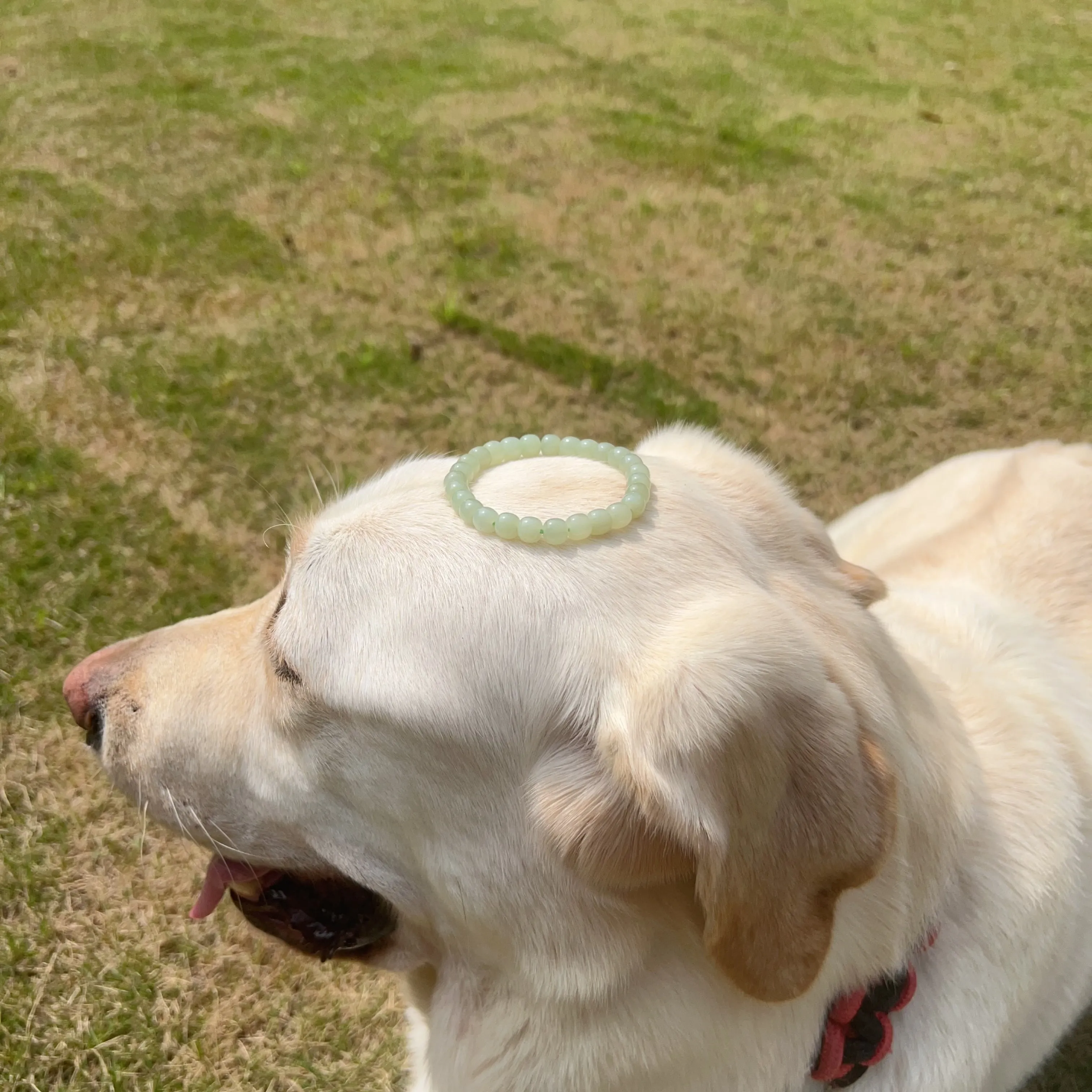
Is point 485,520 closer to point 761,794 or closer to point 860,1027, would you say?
point 761,794

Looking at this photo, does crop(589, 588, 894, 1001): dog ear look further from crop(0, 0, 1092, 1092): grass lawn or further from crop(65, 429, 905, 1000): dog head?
crop(0, 0, 1092, 1092): grass lawn

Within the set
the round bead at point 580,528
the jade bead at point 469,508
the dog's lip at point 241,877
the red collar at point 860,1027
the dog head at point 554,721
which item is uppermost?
the round bead at point 580,528

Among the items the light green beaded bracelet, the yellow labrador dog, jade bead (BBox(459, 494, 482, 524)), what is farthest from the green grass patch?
jade bead (BBox(459, 494, 482, 524))

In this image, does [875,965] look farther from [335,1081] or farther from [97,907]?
[97,907]

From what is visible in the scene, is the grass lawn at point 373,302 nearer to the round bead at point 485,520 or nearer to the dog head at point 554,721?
the dog head at point 554,721

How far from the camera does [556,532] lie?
1481 millimetres

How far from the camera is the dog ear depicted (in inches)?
51.5

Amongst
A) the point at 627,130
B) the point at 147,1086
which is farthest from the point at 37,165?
the point at 147,1086

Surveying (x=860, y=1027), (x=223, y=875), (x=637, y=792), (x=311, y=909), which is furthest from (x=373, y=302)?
(x=860, y=1027)

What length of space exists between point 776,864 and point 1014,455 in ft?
7.19

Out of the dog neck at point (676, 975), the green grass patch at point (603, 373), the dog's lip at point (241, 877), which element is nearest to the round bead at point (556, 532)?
the dog neck at point (676, 975)

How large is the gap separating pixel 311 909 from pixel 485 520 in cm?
105

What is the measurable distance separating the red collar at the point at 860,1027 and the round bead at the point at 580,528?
92 centimetres

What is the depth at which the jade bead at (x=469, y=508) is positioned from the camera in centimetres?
154
